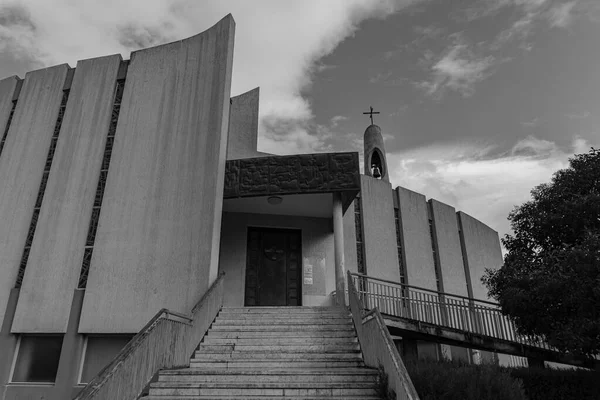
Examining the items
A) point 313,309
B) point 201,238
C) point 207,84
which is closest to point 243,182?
point 201,238

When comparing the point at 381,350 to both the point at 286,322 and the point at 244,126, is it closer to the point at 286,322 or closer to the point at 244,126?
the point at 286,322

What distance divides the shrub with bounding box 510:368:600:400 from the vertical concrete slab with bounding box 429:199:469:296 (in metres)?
6.49

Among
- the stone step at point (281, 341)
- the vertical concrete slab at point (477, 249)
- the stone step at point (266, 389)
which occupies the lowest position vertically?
the stone step at point (266, 389)

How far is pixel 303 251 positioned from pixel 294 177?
274 centimetres

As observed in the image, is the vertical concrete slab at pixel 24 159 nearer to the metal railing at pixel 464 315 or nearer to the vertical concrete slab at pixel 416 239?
the metal railing at pixel 464 315

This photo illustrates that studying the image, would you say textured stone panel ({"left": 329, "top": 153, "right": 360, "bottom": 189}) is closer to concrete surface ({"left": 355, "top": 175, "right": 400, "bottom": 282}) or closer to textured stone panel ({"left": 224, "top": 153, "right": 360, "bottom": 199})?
textured stone panel ({"left": 224, "top": 153, "right": 360, "bottom": 199})

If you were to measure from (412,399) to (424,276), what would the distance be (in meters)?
11.0

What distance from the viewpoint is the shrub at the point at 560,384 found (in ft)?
25.4

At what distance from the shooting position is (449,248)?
15.6 meters

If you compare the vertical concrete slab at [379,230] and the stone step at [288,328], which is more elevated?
the vertical concrete slab at [379,230]

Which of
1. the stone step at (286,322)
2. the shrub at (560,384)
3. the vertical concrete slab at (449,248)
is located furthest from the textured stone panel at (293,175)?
the vertical concrete slab at (449,248)

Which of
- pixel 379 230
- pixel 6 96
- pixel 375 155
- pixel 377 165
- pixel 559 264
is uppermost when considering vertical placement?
pixel 375 155

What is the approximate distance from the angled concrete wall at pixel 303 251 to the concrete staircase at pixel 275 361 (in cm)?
281

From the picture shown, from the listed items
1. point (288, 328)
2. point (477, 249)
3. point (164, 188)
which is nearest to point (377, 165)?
point (477, 249)
